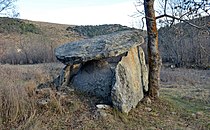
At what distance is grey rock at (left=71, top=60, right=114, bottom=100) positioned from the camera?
631 cm

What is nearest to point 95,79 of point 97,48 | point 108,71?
point 108,71

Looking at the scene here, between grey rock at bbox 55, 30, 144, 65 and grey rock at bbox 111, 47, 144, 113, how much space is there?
1.15ft

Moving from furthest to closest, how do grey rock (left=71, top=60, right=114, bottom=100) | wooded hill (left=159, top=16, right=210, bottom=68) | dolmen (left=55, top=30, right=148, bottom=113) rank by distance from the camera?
wooded hill (left=159, top=16, right=210, bottom=68), grey rock (left=71, top=60, right=114, bottom=100), dolmen (left=55, top=30, right=148, bottom=113)

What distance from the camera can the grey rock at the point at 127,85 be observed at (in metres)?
5.85

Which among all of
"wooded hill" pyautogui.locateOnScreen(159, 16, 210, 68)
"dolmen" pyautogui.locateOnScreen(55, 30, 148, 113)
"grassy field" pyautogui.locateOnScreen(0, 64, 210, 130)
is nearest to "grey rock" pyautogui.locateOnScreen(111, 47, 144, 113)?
"dolmen" pyautogui.locateOnScreen(55, 30, 148, 113)

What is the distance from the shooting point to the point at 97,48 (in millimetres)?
6328

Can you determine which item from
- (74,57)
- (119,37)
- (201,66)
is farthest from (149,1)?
(201,66)

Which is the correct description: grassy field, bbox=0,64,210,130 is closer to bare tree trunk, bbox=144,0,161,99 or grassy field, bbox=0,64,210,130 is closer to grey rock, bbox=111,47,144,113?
grey rock, bbox=111,47,144,113

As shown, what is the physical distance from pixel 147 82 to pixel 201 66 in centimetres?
1151

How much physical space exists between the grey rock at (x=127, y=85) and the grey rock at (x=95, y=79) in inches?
11.4

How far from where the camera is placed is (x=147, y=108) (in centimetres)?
641

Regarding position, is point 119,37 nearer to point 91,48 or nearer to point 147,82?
point 91,48

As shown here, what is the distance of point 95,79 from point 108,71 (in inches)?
13.5

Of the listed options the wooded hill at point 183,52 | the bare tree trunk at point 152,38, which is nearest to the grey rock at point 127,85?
the bare tree trunk at point 152,38
